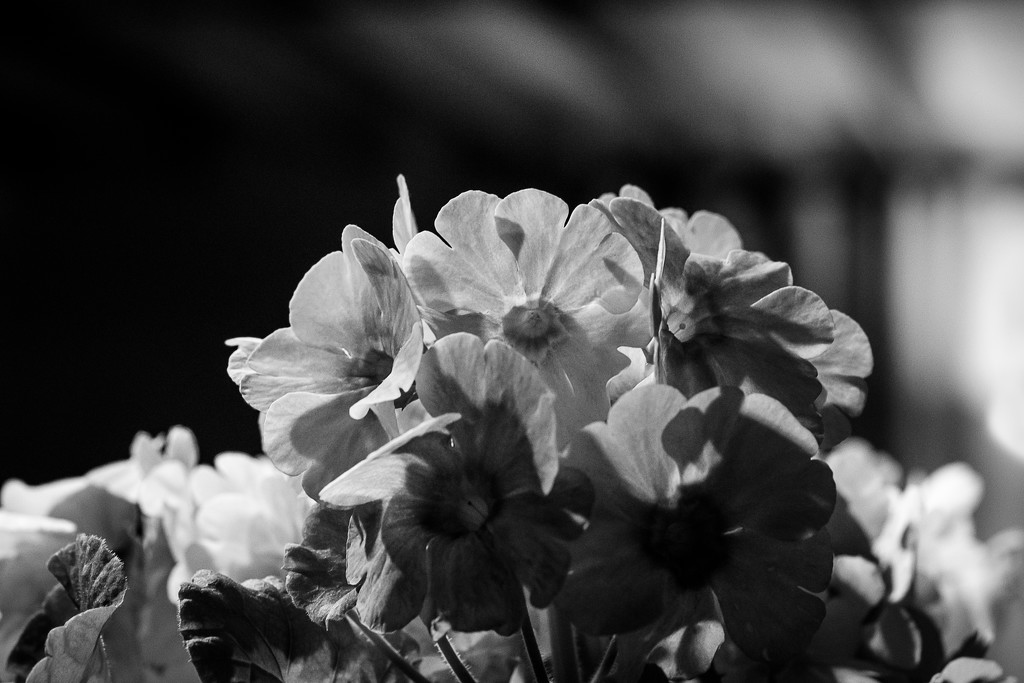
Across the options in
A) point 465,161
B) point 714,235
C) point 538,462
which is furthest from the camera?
point 465,161

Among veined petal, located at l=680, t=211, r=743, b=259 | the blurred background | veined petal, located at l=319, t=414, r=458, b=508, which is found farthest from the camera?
the blurred background

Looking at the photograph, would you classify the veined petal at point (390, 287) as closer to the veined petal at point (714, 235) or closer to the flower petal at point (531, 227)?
the flower petal at point (531, 227)

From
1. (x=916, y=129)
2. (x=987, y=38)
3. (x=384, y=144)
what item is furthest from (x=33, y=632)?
(x=916, y=129)

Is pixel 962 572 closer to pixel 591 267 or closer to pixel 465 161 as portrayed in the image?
pixel 591 267

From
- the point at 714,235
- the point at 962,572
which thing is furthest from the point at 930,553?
the point at 714,235

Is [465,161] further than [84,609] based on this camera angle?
Yes

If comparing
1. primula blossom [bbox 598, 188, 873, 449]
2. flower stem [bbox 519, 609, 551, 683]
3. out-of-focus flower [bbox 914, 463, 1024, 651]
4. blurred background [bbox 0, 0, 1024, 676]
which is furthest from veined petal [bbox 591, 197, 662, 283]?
blurred background [bbox 0, 0, 1024, 676]

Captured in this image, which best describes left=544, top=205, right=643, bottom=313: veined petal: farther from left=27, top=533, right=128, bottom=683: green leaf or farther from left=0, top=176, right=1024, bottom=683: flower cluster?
left=27, top=533, right=128, bottom=683: green leaf
